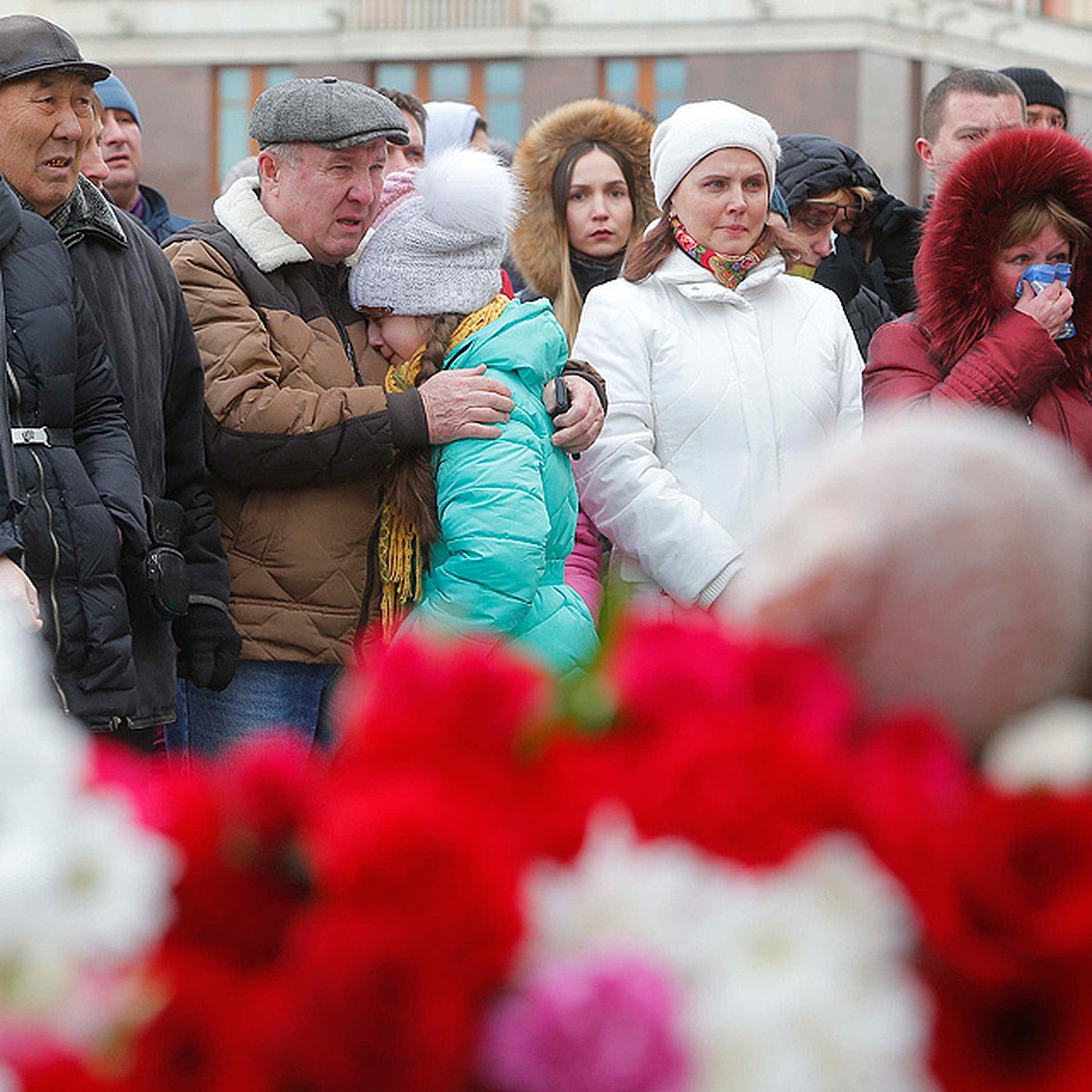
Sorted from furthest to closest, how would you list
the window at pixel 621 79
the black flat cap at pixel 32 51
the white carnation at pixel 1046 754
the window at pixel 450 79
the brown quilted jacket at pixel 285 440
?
the window at pixel 450 79
the window at pixel 621 79
the brown quilted jacket at pixel 285 440
the black flat cap at pixel 32 51
the white carnation at pixel 1046 754

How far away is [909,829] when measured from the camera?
40.5 inches

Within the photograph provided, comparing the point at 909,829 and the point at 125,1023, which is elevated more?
the point at 909,829

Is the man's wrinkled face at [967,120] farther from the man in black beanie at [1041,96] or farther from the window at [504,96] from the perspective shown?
the window at [504,96]

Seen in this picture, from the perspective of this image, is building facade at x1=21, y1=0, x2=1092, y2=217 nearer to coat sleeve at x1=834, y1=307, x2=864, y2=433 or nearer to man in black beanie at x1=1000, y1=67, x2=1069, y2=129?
man in black beanie at x1=1000, y1=67, x2=1069, y2=129

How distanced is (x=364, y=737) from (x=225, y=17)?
23070 mm

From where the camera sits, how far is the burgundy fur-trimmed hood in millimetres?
4035

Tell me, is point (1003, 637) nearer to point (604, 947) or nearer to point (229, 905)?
point (604, 947)

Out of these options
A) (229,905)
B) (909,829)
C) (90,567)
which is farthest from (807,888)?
(90,567)

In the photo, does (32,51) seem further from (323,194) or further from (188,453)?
(188,453)

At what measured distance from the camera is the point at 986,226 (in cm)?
410

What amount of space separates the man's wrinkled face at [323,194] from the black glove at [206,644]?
0.82 metres

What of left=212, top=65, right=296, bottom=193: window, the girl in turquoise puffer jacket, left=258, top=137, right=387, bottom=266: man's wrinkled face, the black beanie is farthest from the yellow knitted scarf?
left=212, top=65, right=296, bottom=193: window

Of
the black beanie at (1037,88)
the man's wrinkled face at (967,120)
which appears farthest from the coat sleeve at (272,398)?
the black beanie at (1037,88)

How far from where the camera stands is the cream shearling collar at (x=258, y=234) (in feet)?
13.1
